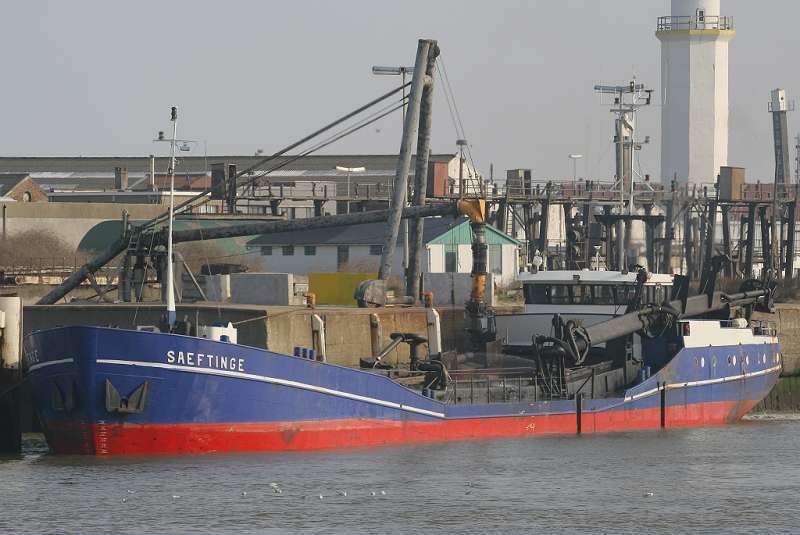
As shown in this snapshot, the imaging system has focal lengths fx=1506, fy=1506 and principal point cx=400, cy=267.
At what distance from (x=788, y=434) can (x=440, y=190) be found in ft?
98.4

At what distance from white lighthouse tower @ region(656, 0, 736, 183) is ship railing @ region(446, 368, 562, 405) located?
5318cm

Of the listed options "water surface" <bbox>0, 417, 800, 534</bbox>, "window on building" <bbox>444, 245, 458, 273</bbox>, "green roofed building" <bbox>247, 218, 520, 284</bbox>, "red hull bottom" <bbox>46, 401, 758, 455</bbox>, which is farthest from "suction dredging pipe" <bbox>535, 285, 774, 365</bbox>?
"window on building" <bbox>444, 245, 458, 273</bbox>

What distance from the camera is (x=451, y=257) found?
211ft

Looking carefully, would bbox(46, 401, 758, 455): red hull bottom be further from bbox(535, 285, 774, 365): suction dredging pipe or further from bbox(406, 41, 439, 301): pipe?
bbox(406, 41, 439, 301): pipe

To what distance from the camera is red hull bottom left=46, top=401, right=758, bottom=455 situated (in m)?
31.2

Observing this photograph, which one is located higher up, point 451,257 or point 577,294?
point 451,257

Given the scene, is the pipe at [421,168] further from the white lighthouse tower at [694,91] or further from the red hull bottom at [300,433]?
the white lighthouse tower at [694,91]

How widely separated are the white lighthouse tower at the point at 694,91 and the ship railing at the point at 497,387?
174 feet

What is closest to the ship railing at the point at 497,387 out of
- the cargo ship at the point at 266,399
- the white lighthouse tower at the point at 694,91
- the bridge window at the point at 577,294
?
the cargo ship at the point at 266,399

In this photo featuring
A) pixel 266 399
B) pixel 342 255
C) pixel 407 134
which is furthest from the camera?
pixel 342 255

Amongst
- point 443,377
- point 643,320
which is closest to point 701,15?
point 643,320

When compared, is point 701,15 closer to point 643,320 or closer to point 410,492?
point 643,320

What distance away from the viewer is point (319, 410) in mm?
33531

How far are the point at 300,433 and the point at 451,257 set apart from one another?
104 feet
